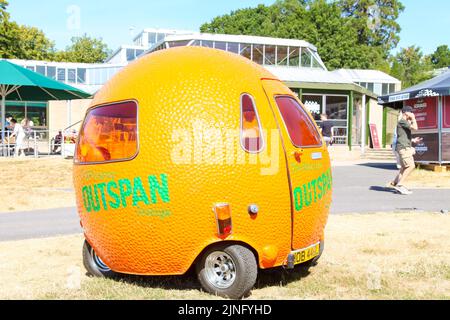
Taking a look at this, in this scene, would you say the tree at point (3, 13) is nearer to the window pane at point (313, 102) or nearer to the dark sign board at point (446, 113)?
the window pane at point (313, 102)

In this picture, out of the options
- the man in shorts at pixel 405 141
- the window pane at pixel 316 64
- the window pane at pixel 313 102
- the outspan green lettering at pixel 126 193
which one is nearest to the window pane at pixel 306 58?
the window pane at pixel 316 64

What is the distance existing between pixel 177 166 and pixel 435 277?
2884 mm

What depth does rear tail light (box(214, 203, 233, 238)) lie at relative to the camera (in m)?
4.57

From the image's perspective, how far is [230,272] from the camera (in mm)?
4781

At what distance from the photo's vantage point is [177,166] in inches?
183

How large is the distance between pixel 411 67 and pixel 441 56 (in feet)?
169

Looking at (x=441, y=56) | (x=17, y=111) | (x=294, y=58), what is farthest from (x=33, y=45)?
(x=441, y=56)

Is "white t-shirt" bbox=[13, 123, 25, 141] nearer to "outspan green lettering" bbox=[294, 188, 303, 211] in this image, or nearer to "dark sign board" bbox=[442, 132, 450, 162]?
"dark sign board" bbox=[442, 132, 450, 162]

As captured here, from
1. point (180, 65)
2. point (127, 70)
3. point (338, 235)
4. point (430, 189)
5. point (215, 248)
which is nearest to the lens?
point (215, 248)

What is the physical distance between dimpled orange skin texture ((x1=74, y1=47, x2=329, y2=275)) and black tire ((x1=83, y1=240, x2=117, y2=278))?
1.47 feet

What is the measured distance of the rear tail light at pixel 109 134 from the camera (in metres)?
4.93
